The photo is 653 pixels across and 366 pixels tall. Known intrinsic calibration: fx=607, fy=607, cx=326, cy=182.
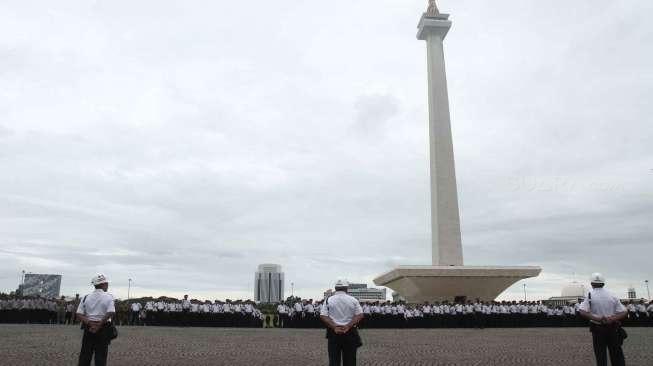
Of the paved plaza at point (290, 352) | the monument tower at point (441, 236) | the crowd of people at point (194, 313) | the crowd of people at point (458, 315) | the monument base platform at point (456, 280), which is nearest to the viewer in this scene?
the paved plaza at point (290, 352)

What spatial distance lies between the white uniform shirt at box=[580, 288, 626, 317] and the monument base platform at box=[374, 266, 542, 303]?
2718cm

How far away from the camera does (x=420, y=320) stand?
95.2 ft

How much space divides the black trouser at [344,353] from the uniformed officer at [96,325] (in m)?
2.90

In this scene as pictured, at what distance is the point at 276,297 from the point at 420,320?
401ft

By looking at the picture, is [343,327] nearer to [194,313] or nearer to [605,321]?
[605,321]

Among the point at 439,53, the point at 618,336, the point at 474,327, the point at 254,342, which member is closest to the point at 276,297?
the point at 439,53

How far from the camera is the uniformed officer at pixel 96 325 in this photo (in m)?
7.89

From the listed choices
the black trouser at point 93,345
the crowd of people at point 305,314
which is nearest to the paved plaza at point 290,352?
the black trouser at point 93,345

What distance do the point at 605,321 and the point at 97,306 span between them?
6.96m

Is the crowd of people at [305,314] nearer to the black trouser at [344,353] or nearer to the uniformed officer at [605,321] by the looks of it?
the uniformed officer at [605,321]

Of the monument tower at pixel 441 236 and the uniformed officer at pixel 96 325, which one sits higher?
the monument tower at pixel 441 236

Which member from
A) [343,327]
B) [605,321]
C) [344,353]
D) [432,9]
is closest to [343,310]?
[343,327]

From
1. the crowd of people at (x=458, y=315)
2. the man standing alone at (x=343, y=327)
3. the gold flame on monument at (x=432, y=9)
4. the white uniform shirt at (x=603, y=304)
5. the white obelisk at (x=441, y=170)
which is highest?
the gold flame on monument at (x=432, y=9)

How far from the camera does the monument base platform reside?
→ 3612 centimetres
